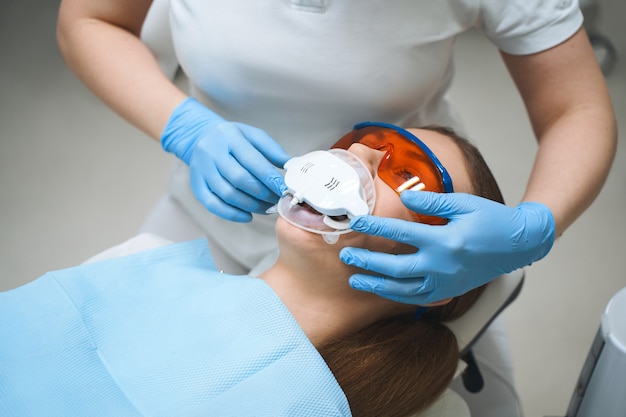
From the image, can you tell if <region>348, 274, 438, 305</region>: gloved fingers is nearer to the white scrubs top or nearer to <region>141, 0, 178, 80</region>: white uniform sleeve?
the white scrubs top

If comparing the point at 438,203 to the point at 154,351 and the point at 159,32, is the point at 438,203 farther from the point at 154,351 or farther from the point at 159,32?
the point at 159,32

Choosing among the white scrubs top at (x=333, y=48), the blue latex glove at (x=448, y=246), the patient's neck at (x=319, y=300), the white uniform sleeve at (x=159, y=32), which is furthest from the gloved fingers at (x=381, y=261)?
the white uniform sleeve at (x=159, y=32)

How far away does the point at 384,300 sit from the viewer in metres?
1.25

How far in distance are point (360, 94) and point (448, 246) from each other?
0.39m

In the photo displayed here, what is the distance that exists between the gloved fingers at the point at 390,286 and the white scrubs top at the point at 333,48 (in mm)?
398

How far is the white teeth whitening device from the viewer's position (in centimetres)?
107

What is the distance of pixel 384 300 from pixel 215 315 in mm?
330

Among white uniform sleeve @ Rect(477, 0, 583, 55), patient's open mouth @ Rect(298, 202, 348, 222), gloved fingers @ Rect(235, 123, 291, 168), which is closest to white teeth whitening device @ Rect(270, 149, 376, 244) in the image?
patient's open mouth @ Rect(298, 202, 348, 222)

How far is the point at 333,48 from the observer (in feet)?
4.05

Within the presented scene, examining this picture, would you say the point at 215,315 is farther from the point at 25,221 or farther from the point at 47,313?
the point at 25,221

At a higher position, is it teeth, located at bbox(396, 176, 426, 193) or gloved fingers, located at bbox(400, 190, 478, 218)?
gloved fingers, located at bbox(400, 190, 478, 218)

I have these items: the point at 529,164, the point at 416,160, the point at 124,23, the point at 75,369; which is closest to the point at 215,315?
the point at 75,369

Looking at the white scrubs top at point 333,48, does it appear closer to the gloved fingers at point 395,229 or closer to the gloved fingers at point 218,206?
the gloved fingers at point 218,206

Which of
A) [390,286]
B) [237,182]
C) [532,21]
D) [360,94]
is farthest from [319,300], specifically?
[532,21]
